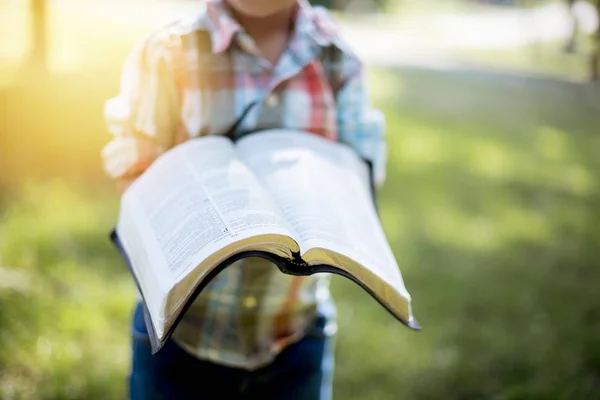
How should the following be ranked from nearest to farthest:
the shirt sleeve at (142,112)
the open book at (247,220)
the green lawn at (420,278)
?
1. the open book at (247,220)
2. the shirt sleeve at (142,112)
3. the green lawn at (420,278)

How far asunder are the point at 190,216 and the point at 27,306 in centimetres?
135

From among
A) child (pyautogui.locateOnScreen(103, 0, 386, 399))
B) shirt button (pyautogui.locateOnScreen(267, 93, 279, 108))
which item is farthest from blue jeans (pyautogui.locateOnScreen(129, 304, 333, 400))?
shirt button (pyautogui.locateOnScreen(267, 93, 279, 108))

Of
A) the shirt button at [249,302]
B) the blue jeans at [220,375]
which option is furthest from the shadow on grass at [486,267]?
the shirt button at [249,302]

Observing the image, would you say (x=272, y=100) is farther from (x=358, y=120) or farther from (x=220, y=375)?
(x=220, y=375)

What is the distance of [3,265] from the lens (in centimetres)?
217

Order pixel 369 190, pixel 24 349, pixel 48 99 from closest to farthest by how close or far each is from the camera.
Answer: pixel 369 190, pixel 24 349, pixel 48 99

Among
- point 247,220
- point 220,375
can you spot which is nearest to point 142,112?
point 247,220

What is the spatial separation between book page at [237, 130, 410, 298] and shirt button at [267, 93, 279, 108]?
0.06m

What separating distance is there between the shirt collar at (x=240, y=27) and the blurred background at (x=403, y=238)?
0.24 meters

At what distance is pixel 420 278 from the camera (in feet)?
8.18

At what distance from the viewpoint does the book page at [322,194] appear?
0.82 m

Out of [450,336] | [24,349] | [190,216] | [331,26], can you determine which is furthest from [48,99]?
[190,216]

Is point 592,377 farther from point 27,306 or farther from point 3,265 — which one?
point 3,265

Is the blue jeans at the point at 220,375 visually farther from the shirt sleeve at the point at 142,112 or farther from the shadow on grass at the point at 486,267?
the shadow on grass at the point at 486,267
